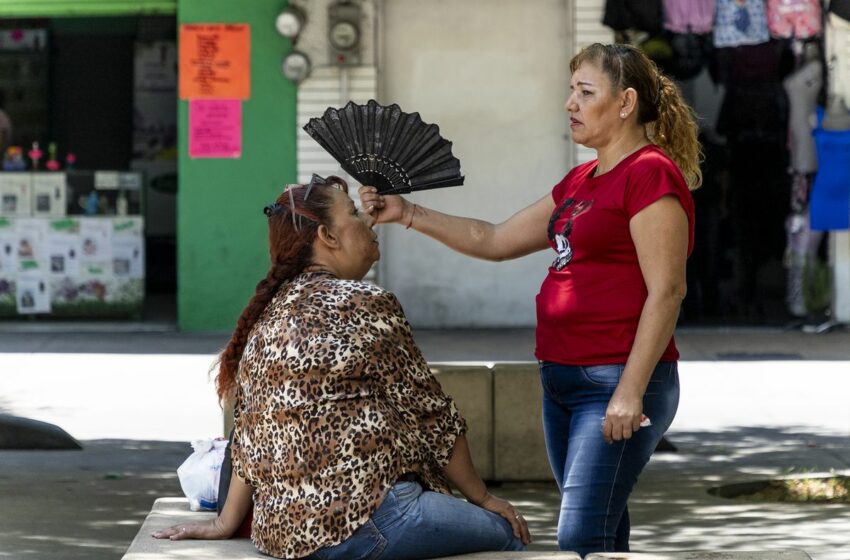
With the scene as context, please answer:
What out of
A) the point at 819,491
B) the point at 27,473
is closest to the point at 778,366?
the point at 819,491

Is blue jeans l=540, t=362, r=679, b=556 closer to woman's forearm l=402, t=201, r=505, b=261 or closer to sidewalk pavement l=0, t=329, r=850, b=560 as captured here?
woman's forearm l=402, t=201, r=505, b=261

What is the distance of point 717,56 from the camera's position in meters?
14.7

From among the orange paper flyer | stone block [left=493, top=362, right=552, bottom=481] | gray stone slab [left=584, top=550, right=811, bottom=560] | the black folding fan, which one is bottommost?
stone block [left=493, top=362, right=552, bottom=481]

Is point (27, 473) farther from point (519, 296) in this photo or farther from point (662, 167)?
point (519, 296)

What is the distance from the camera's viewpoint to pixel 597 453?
4.41 m

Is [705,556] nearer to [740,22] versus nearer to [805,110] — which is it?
[740,22]

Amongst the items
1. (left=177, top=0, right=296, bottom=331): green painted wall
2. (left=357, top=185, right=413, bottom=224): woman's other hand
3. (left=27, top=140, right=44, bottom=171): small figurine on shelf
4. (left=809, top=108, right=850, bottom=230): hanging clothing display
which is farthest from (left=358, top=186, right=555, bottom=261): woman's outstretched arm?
(left=27, top=140, right=44, bottom=171): small figurine on shelf

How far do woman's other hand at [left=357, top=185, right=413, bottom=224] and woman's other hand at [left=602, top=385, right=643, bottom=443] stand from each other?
41.0 inches

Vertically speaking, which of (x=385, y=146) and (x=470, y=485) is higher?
(x=385, y=146)

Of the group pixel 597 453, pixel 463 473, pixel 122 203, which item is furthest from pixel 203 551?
pixel 122 203

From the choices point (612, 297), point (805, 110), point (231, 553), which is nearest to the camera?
point (612, 297)

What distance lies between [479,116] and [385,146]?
9.56 m

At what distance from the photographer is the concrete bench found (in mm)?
4328

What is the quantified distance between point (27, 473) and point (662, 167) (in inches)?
203
